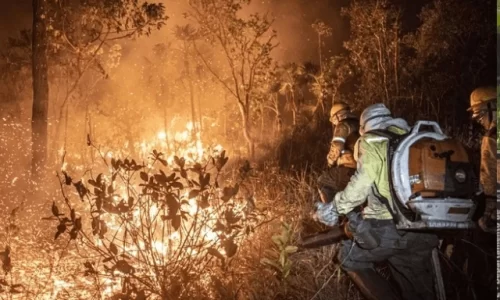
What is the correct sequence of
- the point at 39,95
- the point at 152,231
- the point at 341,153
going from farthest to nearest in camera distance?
the point at 39,95
the point at 341,153
the point at 152,231

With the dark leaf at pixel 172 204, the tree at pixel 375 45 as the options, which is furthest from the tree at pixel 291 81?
the dark leaf at pixel 172 204

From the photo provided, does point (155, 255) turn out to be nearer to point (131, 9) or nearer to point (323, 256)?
point (323, 256)

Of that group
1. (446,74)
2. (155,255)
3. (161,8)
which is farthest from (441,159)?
(446,74)

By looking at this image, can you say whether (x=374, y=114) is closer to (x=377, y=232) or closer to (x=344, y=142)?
(x=377, y=232)

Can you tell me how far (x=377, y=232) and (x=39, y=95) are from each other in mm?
8899

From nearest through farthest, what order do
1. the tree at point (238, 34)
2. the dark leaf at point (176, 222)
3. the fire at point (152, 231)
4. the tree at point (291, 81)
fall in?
the dark leaf at point (176, 222), the fire at point (152, 231), the tree at point (238, 34), the tree at point (291, 81)

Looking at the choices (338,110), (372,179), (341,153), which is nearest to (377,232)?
(372,179)

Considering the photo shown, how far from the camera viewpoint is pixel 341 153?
6137 millimetres

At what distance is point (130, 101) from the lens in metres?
24.7

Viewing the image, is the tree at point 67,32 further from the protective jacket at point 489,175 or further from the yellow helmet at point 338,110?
the protective jacket at point 489,175

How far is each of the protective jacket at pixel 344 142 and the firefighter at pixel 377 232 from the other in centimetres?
186

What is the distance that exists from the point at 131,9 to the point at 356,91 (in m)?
12.0

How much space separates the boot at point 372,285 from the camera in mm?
4031

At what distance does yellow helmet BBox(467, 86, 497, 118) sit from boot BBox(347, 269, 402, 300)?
154cm
